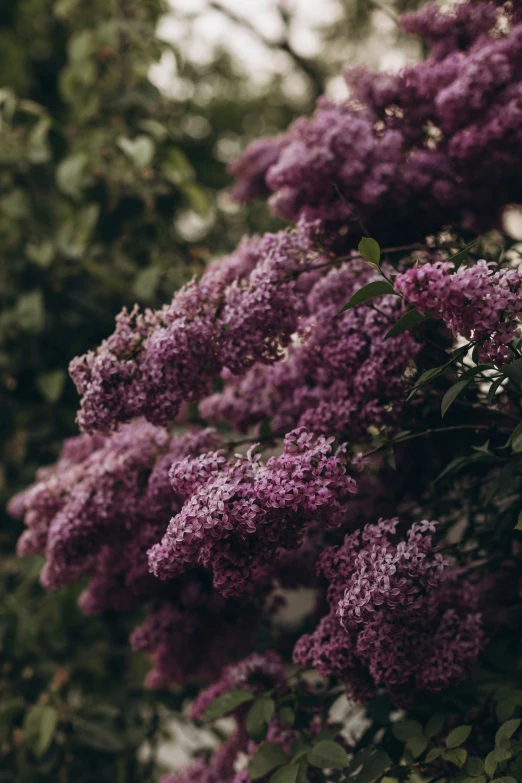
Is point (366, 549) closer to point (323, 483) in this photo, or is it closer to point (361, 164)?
point (323, 483)

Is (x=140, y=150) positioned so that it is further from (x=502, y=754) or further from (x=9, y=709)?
(x=502, y=754)

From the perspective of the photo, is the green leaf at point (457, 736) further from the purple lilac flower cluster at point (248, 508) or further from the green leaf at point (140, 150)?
the green leaf at point (140, 150)

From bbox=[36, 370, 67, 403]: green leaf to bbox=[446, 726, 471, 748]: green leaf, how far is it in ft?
5.14

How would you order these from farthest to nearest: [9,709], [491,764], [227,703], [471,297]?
[9,709] → [227,703] → [491,764] → [471,297]

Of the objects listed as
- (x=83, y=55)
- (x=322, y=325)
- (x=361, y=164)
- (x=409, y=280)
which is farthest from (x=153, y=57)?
(x=409, y=280)

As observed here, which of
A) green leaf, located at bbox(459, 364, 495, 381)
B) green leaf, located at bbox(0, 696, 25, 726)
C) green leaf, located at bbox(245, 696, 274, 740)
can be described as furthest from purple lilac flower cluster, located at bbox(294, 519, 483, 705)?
green leaf, located at bbox(0, 696, 25, 726)

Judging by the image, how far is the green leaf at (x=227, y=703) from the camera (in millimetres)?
1395

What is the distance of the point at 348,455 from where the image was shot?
4.00 ft

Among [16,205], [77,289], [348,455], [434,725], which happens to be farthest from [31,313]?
[434,725]

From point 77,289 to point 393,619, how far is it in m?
1.70

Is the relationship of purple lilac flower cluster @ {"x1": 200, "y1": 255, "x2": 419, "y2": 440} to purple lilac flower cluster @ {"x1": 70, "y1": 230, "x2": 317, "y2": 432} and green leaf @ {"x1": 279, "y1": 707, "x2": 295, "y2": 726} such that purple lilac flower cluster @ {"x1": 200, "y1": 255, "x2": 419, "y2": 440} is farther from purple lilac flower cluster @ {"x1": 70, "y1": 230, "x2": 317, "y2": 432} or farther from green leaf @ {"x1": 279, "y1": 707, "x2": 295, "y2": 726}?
green leaf @ {"x1": 279, "y1": 707, "x2": 295, "y2": 726}

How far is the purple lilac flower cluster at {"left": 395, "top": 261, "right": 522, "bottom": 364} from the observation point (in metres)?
0.98

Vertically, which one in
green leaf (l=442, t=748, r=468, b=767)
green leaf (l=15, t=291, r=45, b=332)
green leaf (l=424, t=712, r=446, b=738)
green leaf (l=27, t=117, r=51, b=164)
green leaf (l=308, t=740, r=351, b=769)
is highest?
green leaf (l=27, t=117, r=51, b=164)

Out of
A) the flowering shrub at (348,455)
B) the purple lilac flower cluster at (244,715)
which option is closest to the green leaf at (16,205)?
the flowering shrub at (348,455)
